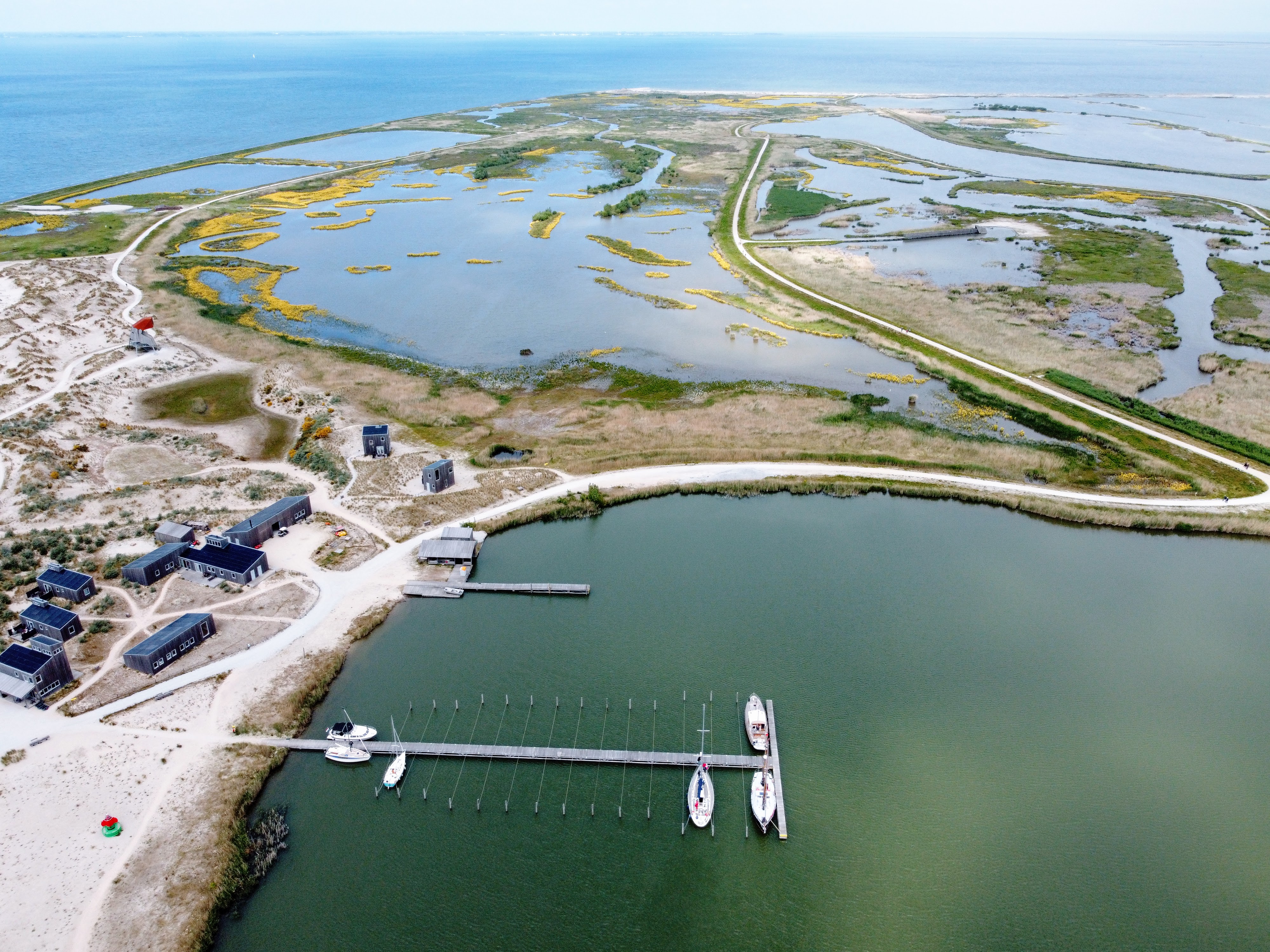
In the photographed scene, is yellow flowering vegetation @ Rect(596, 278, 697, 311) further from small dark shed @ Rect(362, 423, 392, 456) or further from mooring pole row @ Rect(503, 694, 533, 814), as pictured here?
mooring pole row @ Rect(503, 694, 533, 814)

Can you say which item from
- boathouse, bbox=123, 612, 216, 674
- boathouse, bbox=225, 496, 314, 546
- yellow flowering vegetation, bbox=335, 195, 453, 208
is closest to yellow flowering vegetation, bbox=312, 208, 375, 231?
yellow flowering vegetation, bbox=335, 195, 453, 208

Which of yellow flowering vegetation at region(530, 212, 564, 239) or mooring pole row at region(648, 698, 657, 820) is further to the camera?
yellow flowering vegetation at region(530, 212, 564, 239)

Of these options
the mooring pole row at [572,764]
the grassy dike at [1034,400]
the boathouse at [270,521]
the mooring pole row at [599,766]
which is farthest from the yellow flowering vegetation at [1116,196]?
the boathouse at [270,521]

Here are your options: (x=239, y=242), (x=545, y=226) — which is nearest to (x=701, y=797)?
(x=545, y=226)

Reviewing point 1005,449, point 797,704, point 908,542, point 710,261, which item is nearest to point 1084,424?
point 1005,449

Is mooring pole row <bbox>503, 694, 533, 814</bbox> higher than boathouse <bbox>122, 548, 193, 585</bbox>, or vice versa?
boathouse <bbox>122, 548, 193, 585</bbox>

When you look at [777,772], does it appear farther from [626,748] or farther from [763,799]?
[626,748]

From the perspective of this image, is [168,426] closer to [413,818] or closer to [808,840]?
[413,818]

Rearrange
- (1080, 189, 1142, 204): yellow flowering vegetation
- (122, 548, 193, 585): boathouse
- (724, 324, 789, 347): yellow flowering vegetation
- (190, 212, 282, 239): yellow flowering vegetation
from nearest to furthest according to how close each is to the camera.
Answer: (122, 548, 193, 585): boathouse < (724, 324, 789, 347): yellow flowering vegetation < (190, 212, 282, 239): yellow flowering vegetation < (1080, 189, 1142, 204): yellow flowering vegetation
